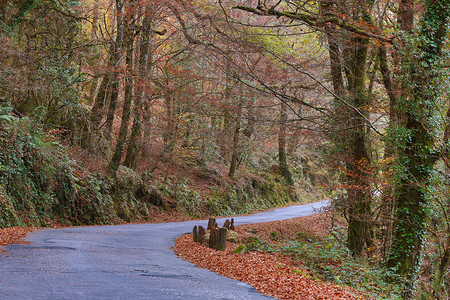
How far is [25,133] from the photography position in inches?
581

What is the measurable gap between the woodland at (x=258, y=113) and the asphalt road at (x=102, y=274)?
4358 millimetres

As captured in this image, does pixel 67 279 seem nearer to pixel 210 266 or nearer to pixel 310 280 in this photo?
pixel 210 266

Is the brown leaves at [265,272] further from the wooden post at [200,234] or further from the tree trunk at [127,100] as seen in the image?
the tree trunk at [127,100]

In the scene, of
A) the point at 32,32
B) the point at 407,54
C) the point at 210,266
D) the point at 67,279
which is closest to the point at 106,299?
the point at 67,279

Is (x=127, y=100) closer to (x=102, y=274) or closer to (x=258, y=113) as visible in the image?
(x=258, y=113)

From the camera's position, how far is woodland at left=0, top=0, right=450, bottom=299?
11.4 meters

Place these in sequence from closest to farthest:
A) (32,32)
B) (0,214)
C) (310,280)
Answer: (310,280), (0,214), (32,32)

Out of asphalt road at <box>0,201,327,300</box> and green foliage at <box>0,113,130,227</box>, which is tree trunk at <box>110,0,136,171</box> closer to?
green foliage at <box>0,113,130,227</box>

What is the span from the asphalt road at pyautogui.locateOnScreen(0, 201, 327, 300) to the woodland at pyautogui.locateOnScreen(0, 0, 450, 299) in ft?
14.3

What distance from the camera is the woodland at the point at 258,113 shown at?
11.4 meters

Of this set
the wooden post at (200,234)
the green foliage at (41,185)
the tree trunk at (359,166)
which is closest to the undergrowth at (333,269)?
the wooden post at (200,234)

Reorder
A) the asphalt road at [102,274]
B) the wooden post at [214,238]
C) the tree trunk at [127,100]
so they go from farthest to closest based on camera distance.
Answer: the tree trunk at [127,100], the wooden post at [214,238], the asphalt road at [102,274]

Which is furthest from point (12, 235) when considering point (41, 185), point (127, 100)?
point (127, 100)

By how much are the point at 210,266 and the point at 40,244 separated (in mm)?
4193
